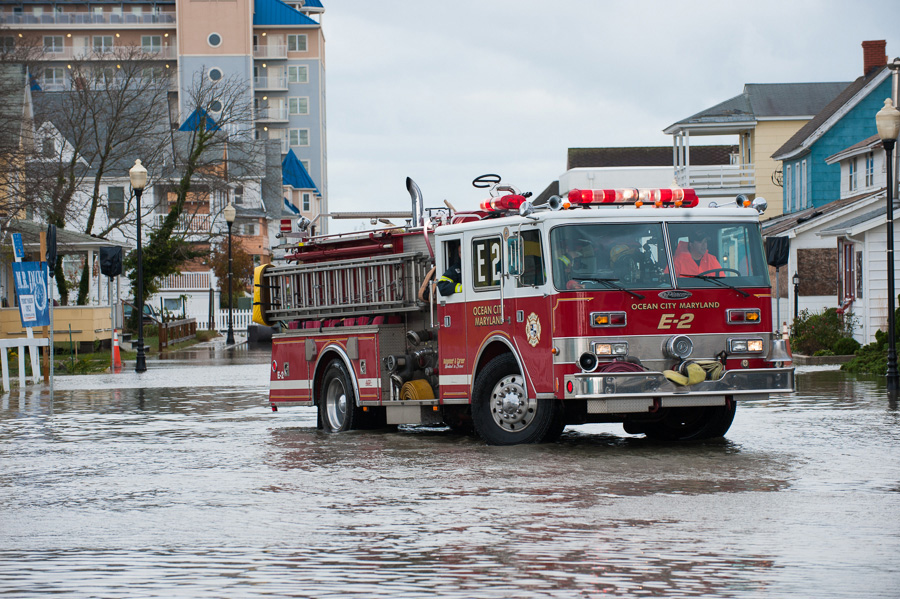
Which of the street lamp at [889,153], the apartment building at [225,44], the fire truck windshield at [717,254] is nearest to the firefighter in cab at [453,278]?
the fire truck windshield at [717,254]

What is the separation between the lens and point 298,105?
115 m

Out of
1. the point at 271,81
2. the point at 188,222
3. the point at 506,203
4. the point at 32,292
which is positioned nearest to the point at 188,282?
the point at 188,222

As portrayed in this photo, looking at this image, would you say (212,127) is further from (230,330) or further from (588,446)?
(588,446)

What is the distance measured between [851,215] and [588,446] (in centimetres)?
2253

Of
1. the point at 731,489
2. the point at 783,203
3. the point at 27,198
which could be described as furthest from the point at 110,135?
the point at 731,489

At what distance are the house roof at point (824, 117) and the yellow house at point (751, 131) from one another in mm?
3135

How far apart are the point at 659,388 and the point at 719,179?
128 ft

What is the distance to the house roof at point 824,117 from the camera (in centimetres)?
4250

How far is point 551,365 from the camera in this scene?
12961mm

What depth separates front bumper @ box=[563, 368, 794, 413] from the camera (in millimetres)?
12586

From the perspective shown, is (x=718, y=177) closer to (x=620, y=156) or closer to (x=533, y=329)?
(x=533, y=329)

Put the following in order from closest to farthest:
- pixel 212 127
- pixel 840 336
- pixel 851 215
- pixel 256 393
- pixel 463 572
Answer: pixel 463 572
pixel 256 393
pixel 840 336
pixel 851 215
pixel 212 127

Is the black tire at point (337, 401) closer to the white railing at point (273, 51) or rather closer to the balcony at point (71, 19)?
the white railing at point (273, 51)

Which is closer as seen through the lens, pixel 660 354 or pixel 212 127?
pixel 660 354
